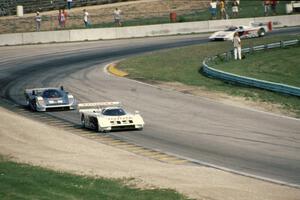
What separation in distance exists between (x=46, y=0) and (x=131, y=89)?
40.9m

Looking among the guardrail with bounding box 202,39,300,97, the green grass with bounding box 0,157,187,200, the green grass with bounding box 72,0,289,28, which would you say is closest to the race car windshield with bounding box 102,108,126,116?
the green grass with bounding box 0,157,187,200

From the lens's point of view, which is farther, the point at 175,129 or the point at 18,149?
the point at 175,129

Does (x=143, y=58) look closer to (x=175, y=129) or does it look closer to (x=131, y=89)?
(x=131, y=89)

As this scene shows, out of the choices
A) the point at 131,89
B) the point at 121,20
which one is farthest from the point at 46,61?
the point at 121,20

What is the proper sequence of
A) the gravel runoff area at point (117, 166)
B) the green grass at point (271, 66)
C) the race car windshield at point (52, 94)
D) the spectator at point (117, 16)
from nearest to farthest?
the gravel runoff area at point (117, 166), the race car windshield at point (52, 94), the green grass at point (271, 66), the spectator at point (117, 16)

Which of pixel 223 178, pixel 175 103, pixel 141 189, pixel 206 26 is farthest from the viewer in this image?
pixel 206 26

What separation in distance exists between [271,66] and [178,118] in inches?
699

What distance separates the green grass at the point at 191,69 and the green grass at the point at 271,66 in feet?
7.81

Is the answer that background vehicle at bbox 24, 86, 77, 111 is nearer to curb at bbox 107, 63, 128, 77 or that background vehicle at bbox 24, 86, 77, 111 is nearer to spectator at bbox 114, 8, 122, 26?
curb at bbox 107, 63, 128, 77

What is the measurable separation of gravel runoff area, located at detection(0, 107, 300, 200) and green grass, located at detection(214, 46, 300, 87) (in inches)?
699

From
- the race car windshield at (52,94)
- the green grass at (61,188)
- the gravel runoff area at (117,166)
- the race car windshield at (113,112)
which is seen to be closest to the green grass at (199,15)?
the race car windshield at (52,94)

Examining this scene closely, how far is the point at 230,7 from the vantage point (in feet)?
257

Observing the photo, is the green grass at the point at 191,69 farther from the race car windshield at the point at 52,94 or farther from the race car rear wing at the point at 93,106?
the race car windshield at the point at 52,94

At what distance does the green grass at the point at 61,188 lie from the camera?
1808cm
